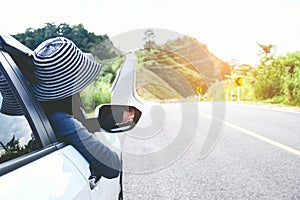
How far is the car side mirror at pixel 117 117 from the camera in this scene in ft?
7.52

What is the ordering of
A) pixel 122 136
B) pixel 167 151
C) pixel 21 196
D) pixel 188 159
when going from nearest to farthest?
1. pixel 21 196
2. pixel 188 159
3. pixel 167 151
4. pixel 122 136

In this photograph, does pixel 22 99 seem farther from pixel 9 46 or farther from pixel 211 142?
pixel 211 142

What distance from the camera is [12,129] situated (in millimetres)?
1489

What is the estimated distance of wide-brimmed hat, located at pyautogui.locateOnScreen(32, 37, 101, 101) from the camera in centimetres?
169

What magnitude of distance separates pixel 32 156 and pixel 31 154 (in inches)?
1.3

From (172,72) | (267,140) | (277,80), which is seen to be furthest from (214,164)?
(172,72)

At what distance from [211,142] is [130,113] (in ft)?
18.2

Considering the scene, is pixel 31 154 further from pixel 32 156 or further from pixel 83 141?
pixel 83 141

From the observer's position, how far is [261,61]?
28016 mm

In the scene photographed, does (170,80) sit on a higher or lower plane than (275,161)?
higher

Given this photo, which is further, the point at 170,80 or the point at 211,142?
the point at 170,80

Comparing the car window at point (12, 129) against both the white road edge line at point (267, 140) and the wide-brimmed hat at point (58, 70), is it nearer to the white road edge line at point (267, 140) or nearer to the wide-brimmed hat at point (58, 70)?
the wide-brimmed hat at point (58, 70)

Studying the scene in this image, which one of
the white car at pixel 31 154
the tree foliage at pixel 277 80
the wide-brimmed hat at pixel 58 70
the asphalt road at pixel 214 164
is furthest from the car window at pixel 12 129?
the tree foliage at pixel 277 80

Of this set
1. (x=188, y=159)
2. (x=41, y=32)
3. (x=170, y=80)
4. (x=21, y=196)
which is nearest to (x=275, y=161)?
(x=188, y=159)
